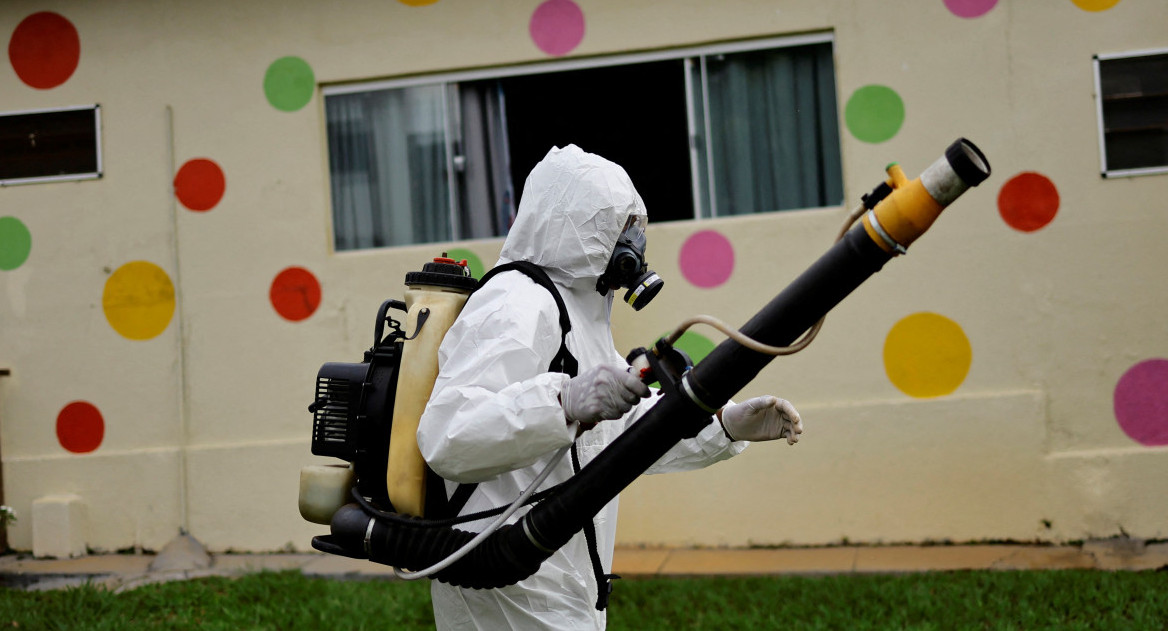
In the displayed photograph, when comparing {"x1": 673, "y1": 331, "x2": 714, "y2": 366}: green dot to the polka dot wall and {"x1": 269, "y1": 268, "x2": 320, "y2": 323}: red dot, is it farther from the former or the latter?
{"x1": 269, "y1": 268, "x2": 320, "y2": 323}: red dot

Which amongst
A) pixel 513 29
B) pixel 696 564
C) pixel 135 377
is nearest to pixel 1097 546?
pixel 696 564

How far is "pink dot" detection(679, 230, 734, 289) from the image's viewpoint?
5961 mm

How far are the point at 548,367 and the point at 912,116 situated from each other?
4170 millimetres

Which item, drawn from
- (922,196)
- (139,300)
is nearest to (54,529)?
(139,300)

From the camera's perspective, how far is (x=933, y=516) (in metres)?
5.66

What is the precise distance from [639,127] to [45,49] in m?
4.08

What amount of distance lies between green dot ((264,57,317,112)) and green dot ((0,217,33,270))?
1946 millimetres

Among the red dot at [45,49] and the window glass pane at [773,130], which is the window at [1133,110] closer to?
the window glass pane at [773,130]

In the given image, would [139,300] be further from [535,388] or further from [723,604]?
[535,388]

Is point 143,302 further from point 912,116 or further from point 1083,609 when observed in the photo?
point 1083,609

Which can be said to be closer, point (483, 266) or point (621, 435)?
point (621, 435)

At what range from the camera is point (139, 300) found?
6.54 m

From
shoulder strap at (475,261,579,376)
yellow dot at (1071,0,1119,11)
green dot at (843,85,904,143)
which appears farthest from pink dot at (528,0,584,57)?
shoulder strap at (475,261,579,376)

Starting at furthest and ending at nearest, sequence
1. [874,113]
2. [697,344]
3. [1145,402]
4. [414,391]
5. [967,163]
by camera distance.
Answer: [697,344], [874,113], [1145,402], [414,391], [967,163]
